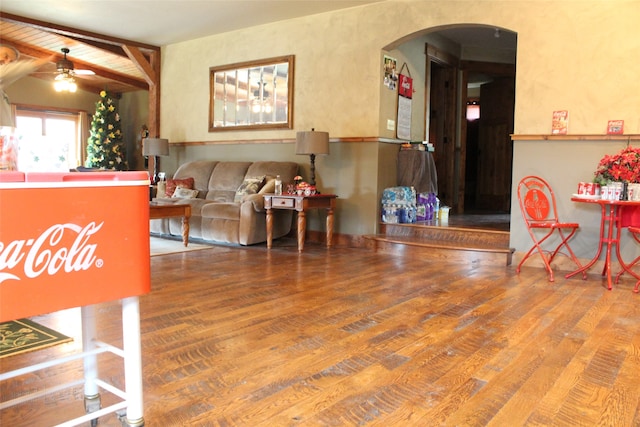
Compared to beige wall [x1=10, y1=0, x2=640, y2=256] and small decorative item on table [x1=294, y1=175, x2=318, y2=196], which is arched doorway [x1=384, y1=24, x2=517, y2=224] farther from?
small decorative item on table [x1=294, y1=175, x2=318, y2=196]

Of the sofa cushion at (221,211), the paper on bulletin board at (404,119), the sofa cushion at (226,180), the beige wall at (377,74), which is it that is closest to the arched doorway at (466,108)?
the paper on bulletin board at (404,119)

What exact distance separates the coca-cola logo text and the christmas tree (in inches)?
379

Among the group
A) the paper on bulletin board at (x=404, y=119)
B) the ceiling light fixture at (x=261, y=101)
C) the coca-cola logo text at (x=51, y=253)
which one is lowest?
the coca-cola logo text at (x=51, y=253)

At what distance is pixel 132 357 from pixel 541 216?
4.19m

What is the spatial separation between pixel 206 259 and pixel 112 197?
3.80m

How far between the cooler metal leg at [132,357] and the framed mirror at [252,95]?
5.35m

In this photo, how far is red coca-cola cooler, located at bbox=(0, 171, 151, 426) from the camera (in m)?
1.12

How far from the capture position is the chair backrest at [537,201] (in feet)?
15.3

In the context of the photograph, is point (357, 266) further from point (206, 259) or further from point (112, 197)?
point (112, 197)

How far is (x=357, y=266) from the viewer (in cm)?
474

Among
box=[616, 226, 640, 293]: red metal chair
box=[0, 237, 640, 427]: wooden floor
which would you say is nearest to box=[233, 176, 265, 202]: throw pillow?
box=[0, 237, 640, 427]: wooden floor

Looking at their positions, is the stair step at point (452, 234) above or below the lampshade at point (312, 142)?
below

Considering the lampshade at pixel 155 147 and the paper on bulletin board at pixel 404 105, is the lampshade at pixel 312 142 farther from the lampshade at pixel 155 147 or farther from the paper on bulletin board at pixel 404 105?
the lampshade at pixel 155 147

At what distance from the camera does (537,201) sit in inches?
184
